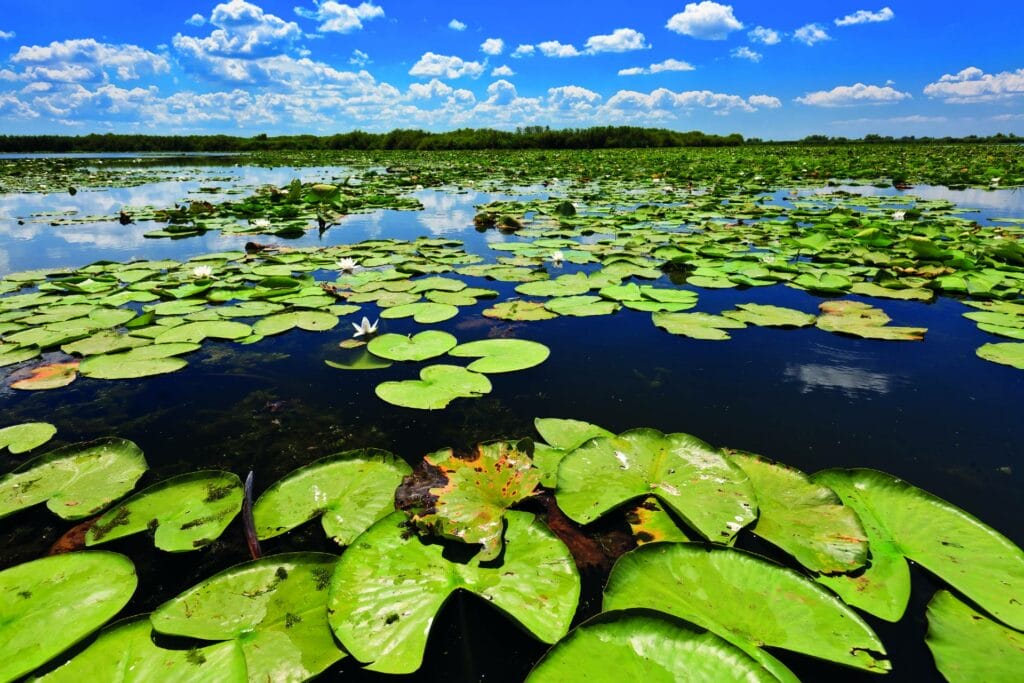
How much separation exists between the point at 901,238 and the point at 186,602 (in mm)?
5704

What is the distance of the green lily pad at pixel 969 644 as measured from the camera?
80 centimetres

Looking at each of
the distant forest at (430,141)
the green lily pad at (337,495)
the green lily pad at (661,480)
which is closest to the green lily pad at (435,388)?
the green lily pad at (337,495)

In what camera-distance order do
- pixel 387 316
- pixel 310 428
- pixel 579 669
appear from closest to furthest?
pixel 579 669 < pixel 310 428 < pixel 387 316

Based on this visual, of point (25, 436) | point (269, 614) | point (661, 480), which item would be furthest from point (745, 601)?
point (25, 436)

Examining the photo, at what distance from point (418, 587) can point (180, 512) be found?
72 centimetres

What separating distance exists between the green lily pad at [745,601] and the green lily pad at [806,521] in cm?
13

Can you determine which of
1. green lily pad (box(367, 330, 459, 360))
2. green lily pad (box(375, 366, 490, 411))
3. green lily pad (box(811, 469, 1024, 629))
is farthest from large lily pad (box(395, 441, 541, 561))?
green lily pad (box(367, 330, 459, 360))

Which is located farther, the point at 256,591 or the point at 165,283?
the point at 165,283

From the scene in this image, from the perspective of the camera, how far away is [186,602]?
94 cm

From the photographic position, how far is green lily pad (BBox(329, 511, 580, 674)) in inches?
34.7

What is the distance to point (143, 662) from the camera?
2.74 ft

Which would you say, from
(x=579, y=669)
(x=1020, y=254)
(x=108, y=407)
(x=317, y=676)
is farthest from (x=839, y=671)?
(x=1020, y=254)

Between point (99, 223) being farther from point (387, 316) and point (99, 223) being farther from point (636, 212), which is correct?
point (636, 212)

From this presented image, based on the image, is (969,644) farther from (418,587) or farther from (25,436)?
(25,436)
